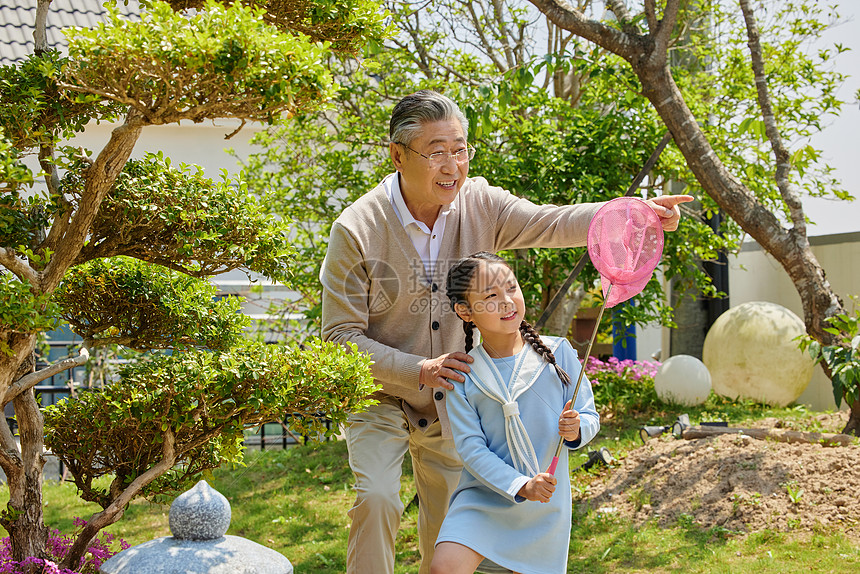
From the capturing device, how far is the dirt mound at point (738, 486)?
13.6 feet

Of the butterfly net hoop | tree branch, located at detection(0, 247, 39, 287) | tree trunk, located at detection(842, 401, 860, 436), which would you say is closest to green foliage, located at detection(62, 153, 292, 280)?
tree branch, located at detection(0, 247, 39, 287)

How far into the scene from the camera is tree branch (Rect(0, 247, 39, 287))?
105 inches

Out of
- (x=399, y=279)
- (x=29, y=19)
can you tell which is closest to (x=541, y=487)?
(x=399, y=279)

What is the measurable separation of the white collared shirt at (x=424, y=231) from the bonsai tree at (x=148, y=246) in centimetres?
46

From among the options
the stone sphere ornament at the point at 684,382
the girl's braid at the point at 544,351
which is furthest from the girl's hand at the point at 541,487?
the stone sphere ornament at the point at 684,382

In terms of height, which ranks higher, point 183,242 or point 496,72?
point 496,72

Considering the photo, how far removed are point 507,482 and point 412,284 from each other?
0.86 m

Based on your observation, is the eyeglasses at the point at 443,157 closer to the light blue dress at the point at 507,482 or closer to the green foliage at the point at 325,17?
the green foliage at the point at 325,17

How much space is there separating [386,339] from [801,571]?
219 centimetres

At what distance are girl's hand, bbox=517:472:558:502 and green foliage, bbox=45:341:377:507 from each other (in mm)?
672

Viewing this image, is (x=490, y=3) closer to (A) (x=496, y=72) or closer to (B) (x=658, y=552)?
(A) (x=496, y=72)

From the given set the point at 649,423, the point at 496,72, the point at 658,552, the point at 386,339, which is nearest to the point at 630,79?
the point at 496,72

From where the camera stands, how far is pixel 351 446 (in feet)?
9.49

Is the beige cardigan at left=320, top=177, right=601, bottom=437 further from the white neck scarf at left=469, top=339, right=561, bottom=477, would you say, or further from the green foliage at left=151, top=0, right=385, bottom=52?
the green foliage at left=151, top=0, right=385, bottom=52
